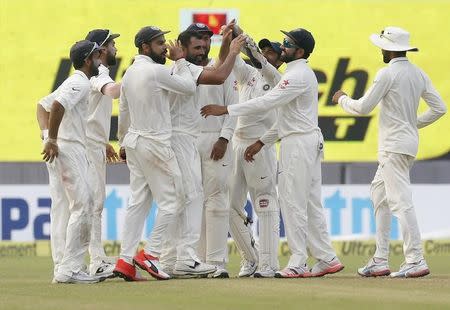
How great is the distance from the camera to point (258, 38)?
1562 centimetres

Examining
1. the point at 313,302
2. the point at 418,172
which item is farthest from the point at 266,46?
the point at 418,172

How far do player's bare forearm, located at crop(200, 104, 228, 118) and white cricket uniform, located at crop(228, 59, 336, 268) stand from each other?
0.41 feet

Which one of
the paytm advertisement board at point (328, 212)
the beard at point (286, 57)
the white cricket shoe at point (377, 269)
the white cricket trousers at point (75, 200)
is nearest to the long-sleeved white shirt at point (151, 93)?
the white cricket trousers at point (75, 200)

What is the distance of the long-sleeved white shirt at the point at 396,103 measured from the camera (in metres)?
11.2

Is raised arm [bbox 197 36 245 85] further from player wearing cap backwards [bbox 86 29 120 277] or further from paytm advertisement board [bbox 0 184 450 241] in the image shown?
paytm advertisement board [bbox 0 184 450 241]

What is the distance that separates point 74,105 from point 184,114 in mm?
958

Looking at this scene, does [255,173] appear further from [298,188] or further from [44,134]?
[44,134]

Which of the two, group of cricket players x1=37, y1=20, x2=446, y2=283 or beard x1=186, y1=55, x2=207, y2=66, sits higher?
beard x1=186, y1=55, x2=207, y2=66

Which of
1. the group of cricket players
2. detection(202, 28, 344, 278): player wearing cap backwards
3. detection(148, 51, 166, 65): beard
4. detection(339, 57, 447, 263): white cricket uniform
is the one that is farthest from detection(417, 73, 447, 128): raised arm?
detection(148, 51, 166, 65): beard

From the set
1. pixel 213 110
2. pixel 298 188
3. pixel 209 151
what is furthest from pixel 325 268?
pixel 213 110

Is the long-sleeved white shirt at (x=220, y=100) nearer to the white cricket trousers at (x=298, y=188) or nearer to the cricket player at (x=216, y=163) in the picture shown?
the cricket player at (x=216, y=163)

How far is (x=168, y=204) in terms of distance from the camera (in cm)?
1077

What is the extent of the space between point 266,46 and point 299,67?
70cm

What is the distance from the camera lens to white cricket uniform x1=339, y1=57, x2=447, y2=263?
36.6 ft
